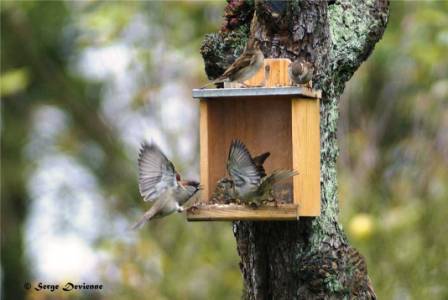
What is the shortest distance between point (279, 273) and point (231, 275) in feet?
10.6

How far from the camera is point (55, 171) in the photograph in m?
12.5

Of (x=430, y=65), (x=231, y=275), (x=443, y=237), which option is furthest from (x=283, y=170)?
(x=430, y=65)

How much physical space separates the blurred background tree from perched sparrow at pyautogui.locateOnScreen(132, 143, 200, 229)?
8.54ft

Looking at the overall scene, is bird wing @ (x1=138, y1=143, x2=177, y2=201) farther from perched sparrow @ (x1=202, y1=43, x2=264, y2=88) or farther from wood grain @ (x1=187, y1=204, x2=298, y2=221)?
perched sparrow @ (x1=202, y1=43, x2=264, y2=88)

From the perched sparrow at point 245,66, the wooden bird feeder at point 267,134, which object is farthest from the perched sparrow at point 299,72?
the perched sparrow at point 245,66

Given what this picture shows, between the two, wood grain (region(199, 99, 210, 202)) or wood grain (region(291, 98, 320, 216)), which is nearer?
wood grain (region(291, 98, 320, 216))

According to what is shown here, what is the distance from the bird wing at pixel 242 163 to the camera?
405cm

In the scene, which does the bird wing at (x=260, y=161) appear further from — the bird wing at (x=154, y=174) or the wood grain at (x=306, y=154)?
the bird wing at (x=154, y=174)

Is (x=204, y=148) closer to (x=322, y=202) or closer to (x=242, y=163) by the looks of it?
(x=242, y=163)

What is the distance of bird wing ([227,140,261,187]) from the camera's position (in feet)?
13.3

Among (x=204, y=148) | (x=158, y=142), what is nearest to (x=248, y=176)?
(x=204, y=148)

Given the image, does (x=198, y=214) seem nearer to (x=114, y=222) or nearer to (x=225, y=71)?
(x=225, y=71)

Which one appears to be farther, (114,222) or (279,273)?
(114,222)

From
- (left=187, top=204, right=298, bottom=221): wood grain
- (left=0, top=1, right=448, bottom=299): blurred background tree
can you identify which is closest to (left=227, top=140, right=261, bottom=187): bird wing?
(left=187, top=204, right=298, bottom=221): wood grain
